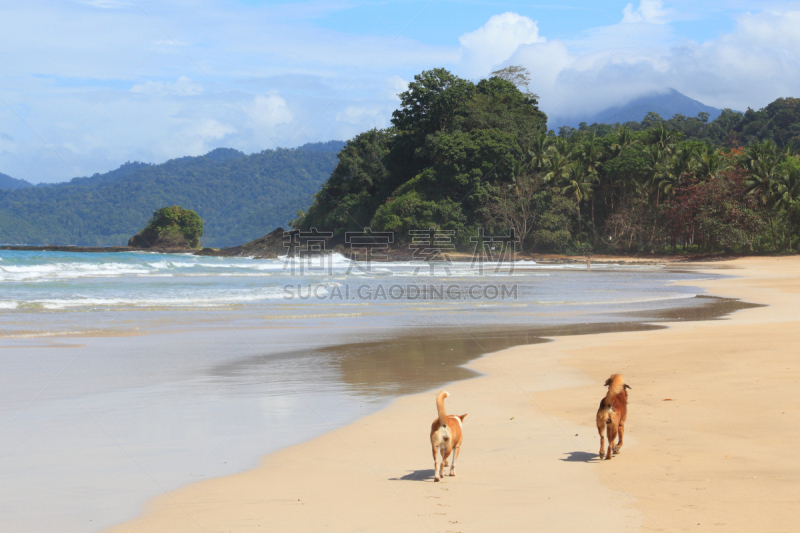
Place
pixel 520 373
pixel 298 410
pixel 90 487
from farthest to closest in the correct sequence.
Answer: pixel 520 373 → pixel 298 410 → pixel 90 487

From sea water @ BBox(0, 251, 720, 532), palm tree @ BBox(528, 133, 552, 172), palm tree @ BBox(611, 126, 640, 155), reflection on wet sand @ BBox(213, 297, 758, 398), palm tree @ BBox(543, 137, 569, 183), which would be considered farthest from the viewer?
palm tree @ BBox(611, 126, 640, 155)

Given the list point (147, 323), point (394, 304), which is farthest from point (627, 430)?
point (394, 304)

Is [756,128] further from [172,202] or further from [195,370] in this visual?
[172,202]

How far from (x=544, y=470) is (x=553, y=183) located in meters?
57.6

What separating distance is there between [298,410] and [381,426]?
3.81 ft

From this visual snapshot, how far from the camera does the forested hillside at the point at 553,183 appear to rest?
48.6m

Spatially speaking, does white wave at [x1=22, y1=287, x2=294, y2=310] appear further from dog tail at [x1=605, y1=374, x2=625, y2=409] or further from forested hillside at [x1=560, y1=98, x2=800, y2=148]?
forested hillside at [x1=560, y1=98, x2=800, y2=148]

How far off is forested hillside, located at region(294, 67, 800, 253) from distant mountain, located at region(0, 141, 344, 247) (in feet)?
239

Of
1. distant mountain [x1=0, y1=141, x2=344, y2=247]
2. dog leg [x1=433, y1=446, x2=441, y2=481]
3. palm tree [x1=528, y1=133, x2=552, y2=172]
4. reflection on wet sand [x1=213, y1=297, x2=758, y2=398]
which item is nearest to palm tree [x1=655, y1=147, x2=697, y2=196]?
palm tree [x1=528, y1=133, x2=552, y2=172]

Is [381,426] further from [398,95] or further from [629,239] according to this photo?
[398,95]

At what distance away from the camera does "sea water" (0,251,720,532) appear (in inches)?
183

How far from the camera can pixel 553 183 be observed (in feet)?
196

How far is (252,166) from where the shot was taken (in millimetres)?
187750

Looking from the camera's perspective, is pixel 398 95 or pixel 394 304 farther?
pixel 398 95
